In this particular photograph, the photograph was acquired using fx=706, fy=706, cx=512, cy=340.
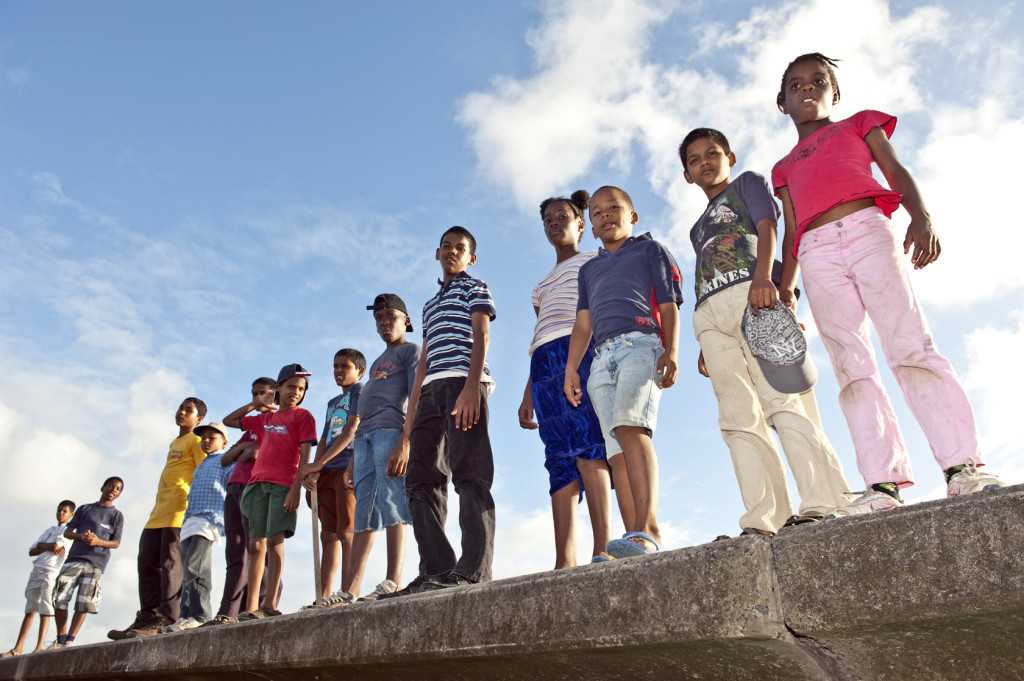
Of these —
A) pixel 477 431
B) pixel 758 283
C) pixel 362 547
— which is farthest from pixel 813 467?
pixel 362 547

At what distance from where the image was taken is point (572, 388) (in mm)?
3850

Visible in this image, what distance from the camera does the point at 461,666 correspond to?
8.13ft

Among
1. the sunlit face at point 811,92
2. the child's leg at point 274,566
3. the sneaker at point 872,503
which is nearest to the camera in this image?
the sneaker at point 872,503

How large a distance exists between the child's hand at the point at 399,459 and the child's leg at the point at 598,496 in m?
1.23

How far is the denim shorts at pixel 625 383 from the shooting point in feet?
11.0

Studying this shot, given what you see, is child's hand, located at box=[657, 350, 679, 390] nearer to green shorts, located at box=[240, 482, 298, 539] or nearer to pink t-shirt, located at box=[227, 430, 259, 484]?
green shorts, located at box=[240, 482, 298, 539]

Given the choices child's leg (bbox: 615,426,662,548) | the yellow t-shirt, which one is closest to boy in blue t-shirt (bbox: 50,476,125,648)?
the yellow t-shirt

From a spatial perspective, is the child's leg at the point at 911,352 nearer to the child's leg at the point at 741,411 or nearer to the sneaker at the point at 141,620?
the child's leg at the point at 741,411

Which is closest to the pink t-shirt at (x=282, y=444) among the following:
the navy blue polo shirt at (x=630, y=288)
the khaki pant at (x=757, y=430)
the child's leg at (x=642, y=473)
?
the navy blue polo shirt at (x=630, y=288)

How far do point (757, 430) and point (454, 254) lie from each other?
262 cm

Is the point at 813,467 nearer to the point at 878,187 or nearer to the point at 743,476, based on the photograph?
the point at 743,476

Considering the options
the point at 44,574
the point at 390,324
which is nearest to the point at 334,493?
the point at 390,324

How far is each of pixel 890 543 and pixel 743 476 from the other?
4.16 feet

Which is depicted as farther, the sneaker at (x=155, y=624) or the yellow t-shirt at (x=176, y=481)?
the yellow t-shirt at (x=176, y=481)
